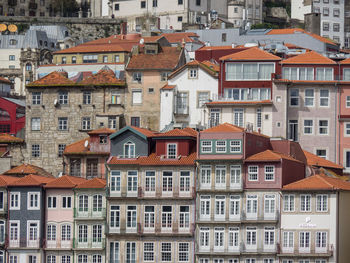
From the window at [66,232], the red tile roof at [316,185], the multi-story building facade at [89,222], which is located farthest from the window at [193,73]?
the red tile roof at [316,185]

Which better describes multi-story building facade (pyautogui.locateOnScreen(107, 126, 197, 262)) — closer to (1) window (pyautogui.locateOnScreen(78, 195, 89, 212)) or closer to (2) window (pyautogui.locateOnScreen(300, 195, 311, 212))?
(1) window (pyautogui.locateOnScreen(78, 195, 89, 212))

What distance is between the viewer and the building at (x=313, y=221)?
88312mm

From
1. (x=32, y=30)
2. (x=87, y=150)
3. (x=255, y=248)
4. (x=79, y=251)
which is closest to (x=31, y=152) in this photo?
(x=87, y=150)

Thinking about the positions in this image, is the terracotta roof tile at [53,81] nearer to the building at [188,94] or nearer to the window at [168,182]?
the building at [188,94]

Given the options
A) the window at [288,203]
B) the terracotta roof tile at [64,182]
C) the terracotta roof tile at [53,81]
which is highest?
the terracotta roof tile at [53,81]

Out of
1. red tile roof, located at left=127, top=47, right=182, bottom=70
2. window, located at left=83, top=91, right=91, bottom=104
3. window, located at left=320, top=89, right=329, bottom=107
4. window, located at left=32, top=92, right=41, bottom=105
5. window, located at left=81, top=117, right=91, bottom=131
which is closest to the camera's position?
window, located at left=320, top=89, right=329, bottom=107

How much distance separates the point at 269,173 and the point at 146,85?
79.2 feet

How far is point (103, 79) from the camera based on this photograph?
112 metres

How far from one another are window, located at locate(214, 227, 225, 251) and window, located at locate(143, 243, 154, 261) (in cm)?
441

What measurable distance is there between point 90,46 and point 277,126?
37056mm

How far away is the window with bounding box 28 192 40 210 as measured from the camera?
3701 inches

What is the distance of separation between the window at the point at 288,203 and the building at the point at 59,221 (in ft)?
49.6

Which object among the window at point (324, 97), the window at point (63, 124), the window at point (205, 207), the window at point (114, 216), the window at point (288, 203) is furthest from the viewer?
the window at point (63, 124)

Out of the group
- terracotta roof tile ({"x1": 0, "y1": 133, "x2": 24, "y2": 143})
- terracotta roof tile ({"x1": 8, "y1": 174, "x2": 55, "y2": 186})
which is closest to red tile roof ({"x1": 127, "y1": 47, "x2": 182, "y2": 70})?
terracotta roof tile ({"x1": 0, "y1": 133, "x2": 24, "y2": 143})
